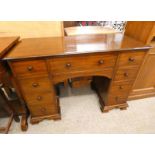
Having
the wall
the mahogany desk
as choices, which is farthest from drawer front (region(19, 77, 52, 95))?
the wall

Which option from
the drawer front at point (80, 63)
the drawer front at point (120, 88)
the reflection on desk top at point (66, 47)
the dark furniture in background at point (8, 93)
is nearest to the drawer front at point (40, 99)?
the dark furniture in background at point (8, 93)

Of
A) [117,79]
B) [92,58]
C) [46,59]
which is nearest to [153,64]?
[117,79]

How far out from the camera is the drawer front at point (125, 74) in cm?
112

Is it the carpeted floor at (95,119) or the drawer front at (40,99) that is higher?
the drawer front at (40,99)

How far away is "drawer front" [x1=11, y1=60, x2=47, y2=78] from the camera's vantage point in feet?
2.92

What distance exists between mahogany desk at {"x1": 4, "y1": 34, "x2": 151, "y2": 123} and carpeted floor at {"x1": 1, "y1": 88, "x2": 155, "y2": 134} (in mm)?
265

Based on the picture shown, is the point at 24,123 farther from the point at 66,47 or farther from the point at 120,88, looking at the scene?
the point at 120,88

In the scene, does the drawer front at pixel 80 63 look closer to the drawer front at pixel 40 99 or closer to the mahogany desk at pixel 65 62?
the mahogany desk at pixel 65 62

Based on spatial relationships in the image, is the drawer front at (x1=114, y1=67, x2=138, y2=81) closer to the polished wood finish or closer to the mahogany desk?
the mahogany desk

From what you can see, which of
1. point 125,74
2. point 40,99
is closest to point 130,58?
point 125,74

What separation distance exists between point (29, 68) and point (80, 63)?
417mm

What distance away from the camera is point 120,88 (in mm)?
1278

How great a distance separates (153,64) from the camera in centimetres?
134
